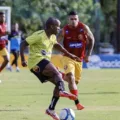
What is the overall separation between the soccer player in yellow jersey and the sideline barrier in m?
21.9

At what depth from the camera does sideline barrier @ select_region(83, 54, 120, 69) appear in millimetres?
34438

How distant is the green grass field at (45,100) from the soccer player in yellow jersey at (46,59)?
1.91 ft

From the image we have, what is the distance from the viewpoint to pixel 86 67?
34750 millimetres

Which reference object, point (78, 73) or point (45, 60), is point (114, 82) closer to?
point (78, 73)

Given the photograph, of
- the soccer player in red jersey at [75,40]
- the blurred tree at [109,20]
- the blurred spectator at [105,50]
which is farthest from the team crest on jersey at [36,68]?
the blurred tree at [109,20]

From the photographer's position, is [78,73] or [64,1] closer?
[78,73]

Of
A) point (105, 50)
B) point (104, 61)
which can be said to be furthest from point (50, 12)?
point (104, 61)

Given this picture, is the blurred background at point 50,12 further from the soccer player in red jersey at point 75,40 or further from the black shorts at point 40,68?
the black shorts at point 40,68

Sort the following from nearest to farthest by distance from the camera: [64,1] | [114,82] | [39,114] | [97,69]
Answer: [39,114] → [114,82] → [97,69] → [64,1]

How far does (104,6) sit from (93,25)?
12.2ft

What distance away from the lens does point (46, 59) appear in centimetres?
1246

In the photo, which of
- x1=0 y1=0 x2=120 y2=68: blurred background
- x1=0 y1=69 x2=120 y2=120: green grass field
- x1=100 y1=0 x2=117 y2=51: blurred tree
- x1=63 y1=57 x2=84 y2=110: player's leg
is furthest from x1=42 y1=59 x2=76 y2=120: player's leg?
x1=100 y1=0 x2=117 y2=51: blurred tree

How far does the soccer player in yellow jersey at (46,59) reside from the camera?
12.3 m

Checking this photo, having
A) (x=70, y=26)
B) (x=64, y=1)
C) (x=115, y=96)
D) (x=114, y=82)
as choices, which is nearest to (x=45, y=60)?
(x=70, y=26)
